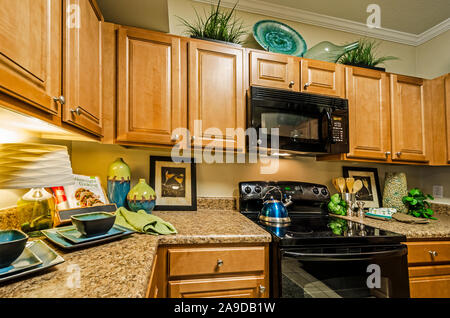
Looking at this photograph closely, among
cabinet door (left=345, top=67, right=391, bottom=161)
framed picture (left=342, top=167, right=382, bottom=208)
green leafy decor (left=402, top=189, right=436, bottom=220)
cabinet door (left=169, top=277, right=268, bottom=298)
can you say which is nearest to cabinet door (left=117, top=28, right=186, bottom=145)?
cabinet door (left=169, top=277, right=268, bottom=298)

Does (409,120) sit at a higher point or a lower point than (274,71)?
lower

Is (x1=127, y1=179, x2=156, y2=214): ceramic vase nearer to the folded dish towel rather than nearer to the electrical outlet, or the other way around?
the folded dish towel

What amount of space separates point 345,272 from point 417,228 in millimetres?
664

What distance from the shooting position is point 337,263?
1050mm

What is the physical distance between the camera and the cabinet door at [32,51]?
55cm

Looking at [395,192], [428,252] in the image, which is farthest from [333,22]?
[428,252]

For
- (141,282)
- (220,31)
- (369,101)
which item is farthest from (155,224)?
(369,101)

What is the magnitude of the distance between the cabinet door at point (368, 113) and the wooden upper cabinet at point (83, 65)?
1752mm

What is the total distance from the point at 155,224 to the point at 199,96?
33.1 inches

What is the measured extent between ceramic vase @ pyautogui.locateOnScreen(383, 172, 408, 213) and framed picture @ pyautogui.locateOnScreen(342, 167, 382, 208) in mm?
73

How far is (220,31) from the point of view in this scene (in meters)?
1.51

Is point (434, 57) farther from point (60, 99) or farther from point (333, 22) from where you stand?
point (60, 99)

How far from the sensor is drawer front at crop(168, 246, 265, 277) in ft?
3.26

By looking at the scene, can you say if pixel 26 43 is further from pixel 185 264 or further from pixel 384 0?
pixel 384 0
